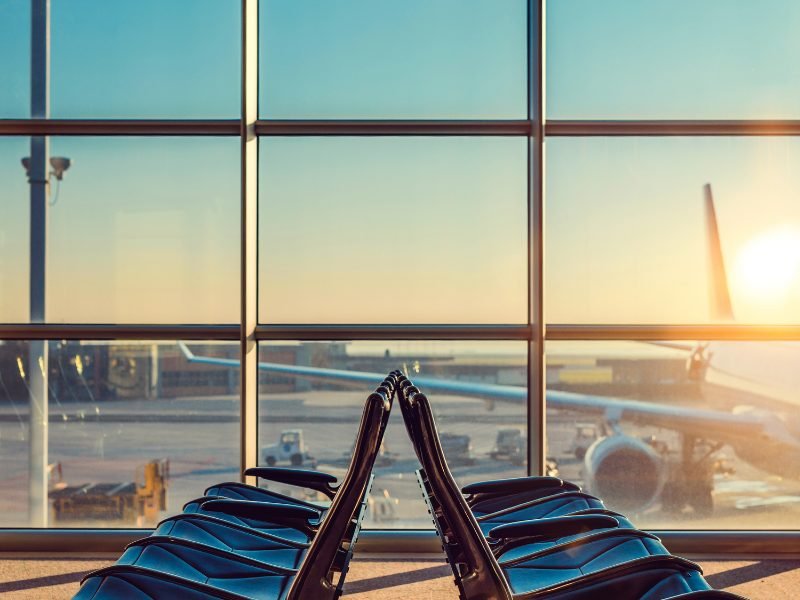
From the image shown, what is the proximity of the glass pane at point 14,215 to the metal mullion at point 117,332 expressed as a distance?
0.26 metres

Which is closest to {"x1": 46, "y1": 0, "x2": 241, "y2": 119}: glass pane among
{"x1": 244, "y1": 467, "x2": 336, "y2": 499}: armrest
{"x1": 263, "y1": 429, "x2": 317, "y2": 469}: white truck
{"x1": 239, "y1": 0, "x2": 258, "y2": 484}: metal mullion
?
{"x1": 239, "y1": 0, "x2": 258, "y2": 484}: metal mullion

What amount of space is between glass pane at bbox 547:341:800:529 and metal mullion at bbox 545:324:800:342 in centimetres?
7

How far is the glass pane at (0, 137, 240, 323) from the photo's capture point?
159 inches

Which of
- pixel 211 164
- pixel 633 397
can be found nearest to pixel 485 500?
pixel 633 397

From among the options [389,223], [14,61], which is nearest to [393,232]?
[389,223]

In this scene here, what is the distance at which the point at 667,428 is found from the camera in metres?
4.19

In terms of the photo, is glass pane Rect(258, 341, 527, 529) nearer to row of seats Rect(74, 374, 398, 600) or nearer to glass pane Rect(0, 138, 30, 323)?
row of seats Rect(74, 374, 398, 600)

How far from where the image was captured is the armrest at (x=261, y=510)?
2.39 metres

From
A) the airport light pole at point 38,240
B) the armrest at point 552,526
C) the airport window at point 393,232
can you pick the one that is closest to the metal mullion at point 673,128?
the airport window at point 393,232

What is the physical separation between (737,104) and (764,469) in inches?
74.5

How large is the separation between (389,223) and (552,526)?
233 cm

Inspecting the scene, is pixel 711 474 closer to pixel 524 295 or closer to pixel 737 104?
pixel 524 295

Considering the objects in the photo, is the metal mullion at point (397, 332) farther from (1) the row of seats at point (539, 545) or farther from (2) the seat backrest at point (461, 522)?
(2) the seat backrest at point (461, 522)

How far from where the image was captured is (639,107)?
4.07 metres
